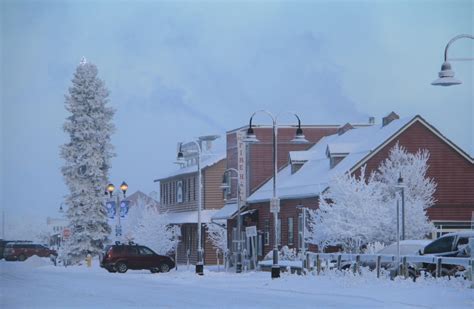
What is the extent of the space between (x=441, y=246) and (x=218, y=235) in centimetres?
4299

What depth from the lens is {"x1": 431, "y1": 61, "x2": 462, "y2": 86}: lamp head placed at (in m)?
25.7

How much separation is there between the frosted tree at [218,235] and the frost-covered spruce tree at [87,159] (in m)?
10.0

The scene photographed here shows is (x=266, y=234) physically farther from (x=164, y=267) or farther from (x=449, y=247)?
(x=449, y=247)

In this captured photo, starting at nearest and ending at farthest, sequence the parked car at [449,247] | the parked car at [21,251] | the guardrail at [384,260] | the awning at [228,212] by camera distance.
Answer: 1. the guardrail at [384,260]
2. the parked car at [449,247]
3. the awning at [228,212]
4. the parked car at [21,251]

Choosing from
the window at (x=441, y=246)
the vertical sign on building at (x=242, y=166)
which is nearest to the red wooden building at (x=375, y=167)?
the vertical sign on building at (x=242, y=166)

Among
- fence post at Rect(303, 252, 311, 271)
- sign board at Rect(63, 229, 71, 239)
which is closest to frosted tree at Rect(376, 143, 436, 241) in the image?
fence post at Rect(303, 252, 311, 271)

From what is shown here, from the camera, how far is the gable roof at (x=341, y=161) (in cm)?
5706

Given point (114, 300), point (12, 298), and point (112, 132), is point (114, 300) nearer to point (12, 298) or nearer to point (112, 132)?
point (12, 298)

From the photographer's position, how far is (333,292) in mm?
30625

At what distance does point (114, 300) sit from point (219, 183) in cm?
5614

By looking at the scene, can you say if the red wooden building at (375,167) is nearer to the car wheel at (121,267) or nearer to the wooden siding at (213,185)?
the car wheel at (121,267)

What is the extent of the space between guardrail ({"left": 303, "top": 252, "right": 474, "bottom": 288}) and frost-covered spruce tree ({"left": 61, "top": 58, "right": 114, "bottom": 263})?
2894 cm

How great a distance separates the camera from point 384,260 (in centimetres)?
3497

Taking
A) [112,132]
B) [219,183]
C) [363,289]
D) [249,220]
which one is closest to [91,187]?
[112,132]
